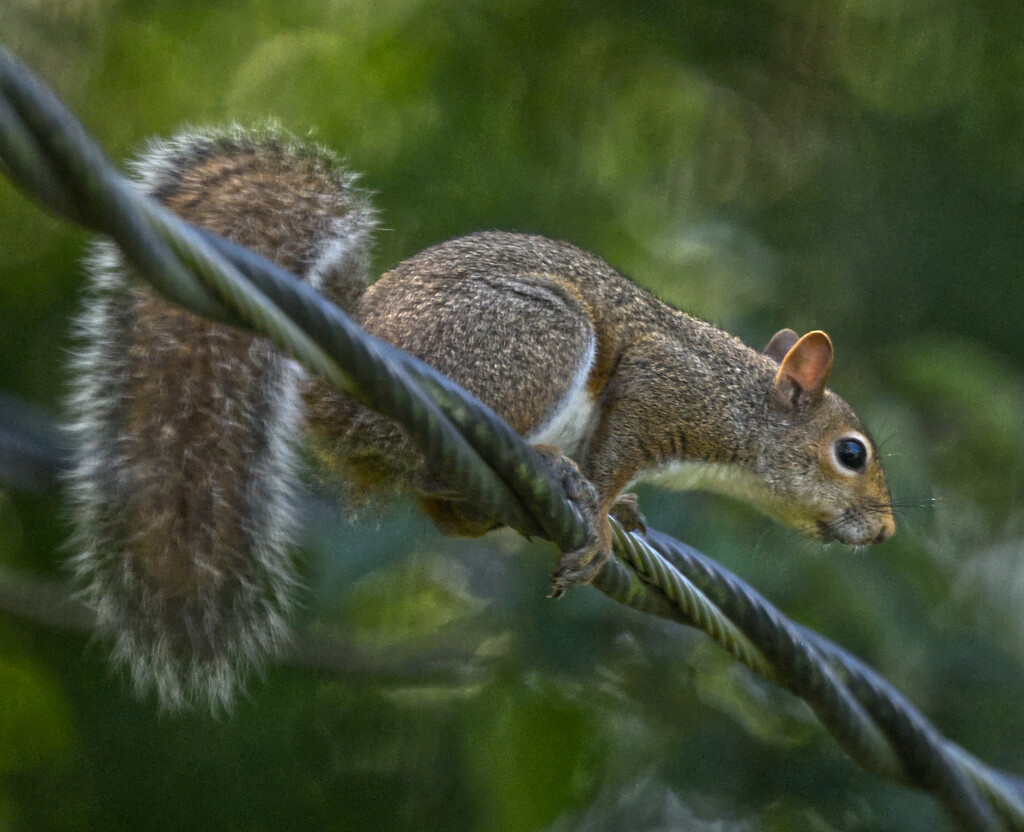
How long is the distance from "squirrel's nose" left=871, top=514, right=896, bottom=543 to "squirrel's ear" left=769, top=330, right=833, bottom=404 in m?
0.29

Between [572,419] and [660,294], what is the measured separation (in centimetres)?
93

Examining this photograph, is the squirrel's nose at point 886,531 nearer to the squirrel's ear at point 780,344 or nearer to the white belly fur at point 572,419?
the squirrel's ear at point 780,344

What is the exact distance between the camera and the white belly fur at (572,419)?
6.61 ft

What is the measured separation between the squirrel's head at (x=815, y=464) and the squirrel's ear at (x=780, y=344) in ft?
0.80

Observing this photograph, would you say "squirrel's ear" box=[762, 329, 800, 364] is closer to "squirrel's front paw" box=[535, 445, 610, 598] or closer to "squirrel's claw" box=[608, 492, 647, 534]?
"squirrel's claw" box=[608, 492, 647, 534]

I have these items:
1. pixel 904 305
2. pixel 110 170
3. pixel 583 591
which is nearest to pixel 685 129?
pixel 904 305

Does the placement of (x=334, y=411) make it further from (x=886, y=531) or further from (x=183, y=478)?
(x=886, y=531)

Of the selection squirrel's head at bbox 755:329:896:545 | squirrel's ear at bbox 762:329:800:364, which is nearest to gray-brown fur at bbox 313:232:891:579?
squirrel's head at bbox 755:329:896:545

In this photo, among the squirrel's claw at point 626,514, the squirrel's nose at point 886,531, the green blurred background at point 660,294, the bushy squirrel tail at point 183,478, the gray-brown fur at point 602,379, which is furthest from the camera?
the green blurred background at point 660,294

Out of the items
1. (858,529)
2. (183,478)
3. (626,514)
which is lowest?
(858,529)

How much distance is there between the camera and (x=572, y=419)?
83.2 inches

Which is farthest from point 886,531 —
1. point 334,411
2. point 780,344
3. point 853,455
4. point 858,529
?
point 334,411

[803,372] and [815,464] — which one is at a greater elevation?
[803,372]

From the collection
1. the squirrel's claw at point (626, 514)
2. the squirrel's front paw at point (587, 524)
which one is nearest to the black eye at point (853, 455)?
the squirrel's claw at point (626, 514)
